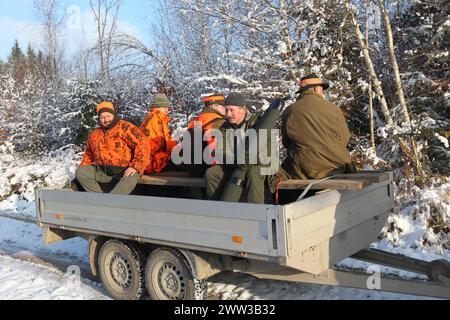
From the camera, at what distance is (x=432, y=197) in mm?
6684

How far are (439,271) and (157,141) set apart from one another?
3852 millimetres

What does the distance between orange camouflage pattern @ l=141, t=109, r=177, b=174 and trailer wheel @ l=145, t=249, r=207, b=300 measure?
189cm

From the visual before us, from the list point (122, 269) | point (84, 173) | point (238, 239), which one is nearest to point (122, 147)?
point (84, 173)

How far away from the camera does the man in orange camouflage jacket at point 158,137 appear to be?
6359mm

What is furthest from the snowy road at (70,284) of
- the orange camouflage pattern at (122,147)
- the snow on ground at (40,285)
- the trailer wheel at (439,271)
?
the orange camouflage pattern at (122,147)

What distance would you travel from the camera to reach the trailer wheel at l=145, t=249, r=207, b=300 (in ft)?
14.5

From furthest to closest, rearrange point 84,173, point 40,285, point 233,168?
point 84,173 < point 40,285 < point 233,168

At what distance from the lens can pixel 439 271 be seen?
4066mm

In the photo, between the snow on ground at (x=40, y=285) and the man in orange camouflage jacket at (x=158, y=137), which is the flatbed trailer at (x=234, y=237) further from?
the man in orange camouflage jacket at (x=158, y=137)

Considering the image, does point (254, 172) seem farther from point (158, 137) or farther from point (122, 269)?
point (158, 137)

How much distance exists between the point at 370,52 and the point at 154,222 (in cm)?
619

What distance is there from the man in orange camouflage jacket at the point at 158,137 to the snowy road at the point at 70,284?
5.65 feet
